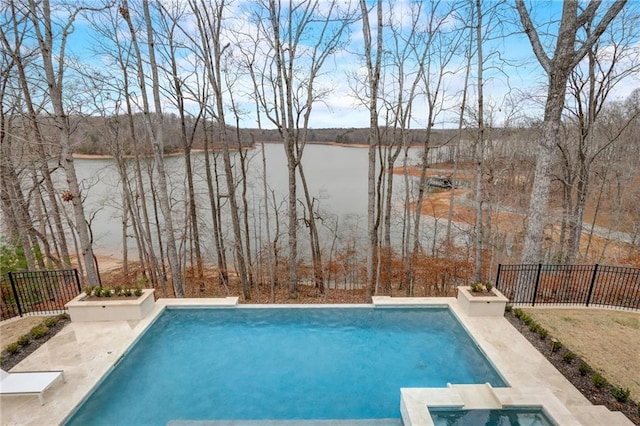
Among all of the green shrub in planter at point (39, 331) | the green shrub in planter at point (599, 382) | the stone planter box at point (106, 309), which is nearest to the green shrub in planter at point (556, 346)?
the green shrub in planter at point (599, 382)

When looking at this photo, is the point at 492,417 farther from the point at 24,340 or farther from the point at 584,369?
the point at 24,340

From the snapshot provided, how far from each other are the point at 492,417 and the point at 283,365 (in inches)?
114

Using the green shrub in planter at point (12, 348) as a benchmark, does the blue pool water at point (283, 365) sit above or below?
below

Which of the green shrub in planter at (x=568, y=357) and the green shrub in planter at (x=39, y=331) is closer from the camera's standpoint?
the green shrub in planter at (x=568, y=357)

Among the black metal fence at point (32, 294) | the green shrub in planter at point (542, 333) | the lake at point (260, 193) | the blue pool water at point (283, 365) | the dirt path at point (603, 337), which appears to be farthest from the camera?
the lake at point (260, 193)

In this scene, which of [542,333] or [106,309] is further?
[106,309]

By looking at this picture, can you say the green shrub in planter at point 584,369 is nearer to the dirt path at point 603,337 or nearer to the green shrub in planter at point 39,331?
the dirt path at point 603,337

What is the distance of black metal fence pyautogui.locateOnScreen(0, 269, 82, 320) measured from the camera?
244 inches

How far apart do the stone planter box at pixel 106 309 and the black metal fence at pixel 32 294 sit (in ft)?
2.04

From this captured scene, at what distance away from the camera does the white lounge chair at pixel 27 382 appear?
12.2 ft

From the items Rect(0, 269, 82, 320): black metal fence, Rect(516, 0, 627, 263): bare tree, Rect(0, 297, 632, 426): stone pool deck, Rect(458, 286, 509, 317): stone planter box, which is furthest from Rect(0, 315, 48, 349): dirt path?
Rect(516, 0, 627, 263): bare tree

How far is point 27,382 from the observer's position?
12.6ft

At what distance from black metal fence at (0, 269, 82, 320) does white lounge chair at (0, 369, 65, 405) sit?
234 cm

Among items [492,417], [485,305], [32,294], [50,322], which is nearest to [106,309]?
[50,322]
